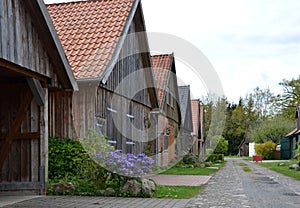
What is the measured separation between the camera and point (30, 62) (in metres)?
8.88

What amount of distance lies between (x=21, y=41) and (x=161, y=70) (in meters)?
15.2

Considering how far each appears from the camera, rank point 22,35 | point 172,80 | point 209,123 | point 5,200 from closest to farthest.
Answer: point 22,35 → point 5,200 → point 172,80 → point 209,123

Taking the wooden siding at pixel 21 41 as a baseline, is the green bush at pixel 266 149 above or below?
below

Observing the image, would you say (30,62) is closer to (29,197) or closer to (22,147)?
(22,147)

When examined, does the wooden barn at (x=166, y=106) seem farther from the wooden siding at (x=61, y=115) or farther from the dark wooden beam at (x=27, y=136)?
the dark wooden beam at (x=27, y=136)

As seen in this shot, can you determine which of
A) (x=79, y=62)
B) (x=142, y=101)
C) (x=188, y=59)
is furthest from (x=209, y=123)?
(x=79, y=62)

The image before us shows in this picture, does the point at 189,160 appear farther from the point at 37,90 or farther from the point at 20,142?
the point at 37,90

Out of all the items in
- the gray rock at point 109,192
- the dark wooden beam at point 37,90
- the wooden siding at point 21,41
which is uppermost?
the wooden siding at point 21,41

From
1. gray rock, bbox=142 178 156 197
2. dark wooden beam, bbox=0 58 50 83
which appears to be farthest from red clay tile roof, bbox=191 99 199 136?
dark wooden beam, bbox=0 58 50 83

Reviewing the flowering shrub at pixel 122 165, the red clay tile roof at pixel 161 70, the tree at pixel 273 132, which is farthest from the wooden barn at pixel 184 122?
the flowering shrub at pixel 122 165

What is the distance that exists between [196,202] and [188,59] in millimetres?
13101

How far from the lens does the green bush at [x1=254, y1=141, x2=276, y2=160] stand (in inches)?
1687

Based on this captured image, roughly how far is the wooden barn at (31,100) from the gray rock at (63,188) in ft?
0.95

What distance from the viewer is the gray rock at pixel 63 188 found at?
33.5ft
